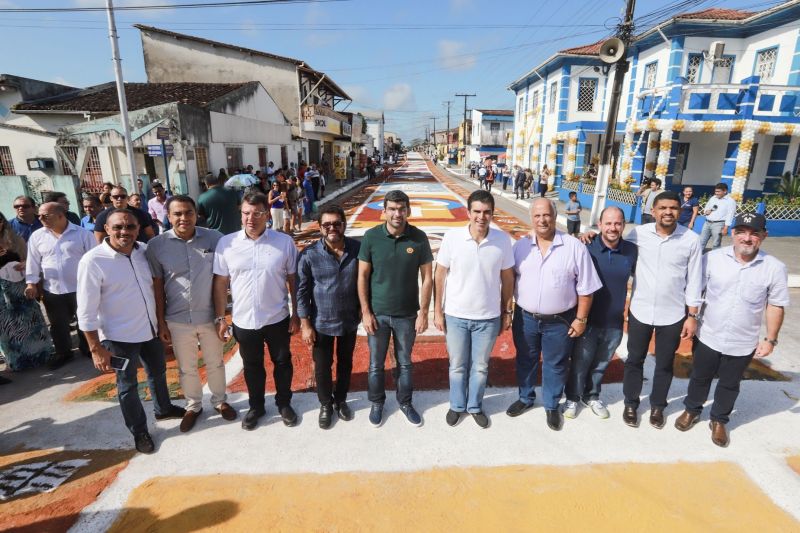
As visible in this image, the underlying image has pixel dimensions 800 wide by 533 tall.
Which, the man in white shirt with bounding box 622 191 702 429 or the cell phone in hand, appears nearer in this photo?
the cell phone in hand

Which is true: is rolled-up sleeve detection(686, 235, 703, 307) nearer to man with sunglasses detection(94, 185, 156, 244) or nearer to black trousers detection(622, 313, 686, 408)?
black trousers detection(622, 313, 686, 408)

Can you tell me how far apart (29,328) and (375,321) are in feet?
13.2

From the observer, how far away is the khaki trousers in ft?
11.1

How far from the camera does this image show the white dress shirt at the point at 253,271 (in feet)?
10.5

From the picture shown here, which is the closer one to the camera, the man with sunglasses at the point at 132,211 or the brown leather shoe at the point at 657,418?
the brown leather shoe at the point at 657,418

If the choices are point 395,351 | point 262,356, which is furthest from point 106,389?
point 395,351

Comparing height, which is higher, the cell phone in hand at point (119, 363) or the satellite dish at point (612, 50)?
the satellite dish at point (612, 50)

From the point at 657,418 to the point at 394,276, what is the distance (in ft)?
8.43

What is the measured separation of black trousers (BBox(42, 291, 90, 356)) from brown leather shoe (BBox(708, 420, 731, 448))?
6.24 meters

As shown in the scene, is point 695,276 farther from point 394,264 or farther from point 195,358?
point 195,358

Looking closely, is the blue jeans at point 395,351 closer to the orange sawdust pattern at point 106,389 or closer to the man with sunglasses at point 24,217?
the orange sawdust pattern at point 106,389

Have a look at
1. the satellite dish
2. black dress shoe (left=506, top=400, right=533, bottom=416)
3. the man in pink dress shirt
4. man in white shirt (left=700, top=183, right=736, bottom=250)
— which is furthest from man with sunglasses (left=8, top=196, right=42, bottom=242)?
the satellite dish

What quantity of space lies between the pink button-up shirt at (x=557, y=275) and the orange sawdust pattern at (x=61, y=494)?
339 centimetres

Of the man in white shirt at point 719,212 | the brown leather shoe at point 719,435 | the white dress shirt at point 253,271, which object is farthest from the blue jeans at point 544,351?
the man in white shirt at point 719,212
